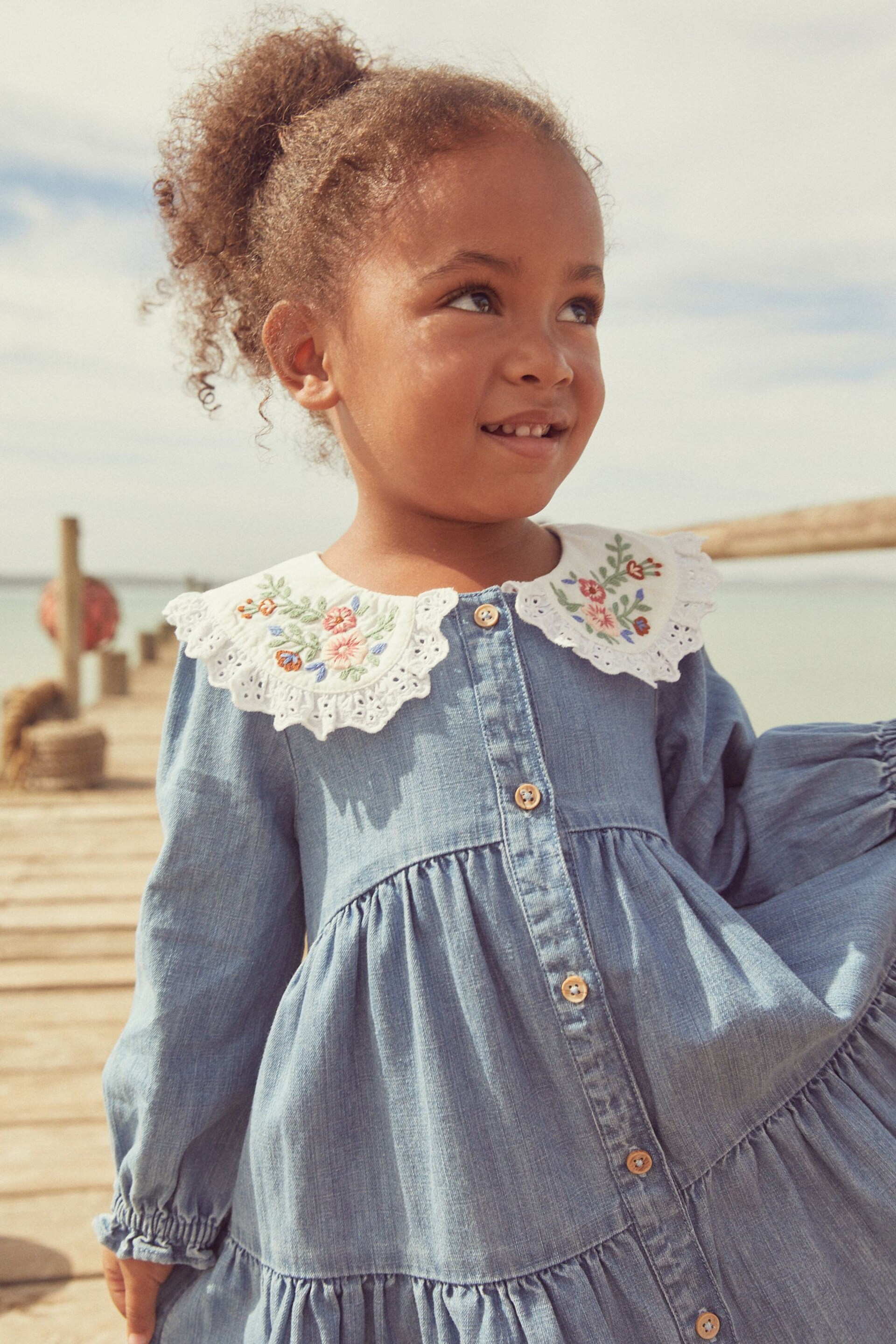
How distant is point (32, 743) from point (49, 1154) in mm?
3054

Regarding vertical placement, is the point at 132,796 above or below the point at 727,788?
below

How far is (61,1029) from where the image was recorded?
2447mm

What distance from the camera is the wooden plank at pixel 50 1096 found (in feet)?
6.84

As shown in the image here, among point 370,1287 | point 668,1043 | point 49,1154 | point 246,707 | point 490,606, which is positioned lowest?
point 49,1154

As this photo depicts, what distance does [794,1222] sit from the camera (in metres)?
1.01

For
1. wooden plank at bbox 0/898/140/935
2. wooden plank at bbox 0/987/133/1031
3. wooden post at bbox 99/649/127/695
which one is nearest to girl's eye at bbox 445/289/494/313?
wooden plank at bbox 0/987/133/1031

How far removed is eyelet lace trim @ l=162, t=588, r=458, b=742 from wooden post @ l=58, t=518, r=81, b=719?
4.23 m

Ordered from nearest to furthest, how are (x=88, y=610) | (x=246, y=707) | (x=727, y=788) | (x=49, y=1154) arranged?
(x=246, y=707)
(x=727, y=788)
(x=49, y=1154)
(x=88, y=610)

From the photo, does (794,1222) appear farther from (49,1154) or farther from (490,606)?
(49,1154)

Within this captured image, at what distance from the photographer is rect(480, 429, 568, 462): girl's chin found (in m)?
1.13

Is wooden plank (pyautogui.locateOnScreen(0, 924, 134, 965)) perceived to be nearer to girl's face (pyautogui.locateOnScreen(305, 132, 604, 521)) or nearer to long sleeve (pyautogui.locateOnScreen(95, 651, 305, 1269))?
long sleeve (pyautogui.locateOnScreen(95, 651, 305, 1269))

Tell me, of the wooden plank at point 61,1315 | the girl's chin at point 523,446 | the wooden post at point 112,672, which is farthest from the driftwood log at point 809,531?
the wooden post at point 112,672

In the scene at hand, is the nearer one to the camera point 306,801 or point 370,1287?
point 370,1287

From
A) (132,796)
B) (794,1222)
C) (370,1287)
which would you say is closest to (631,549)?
(794,1222)
